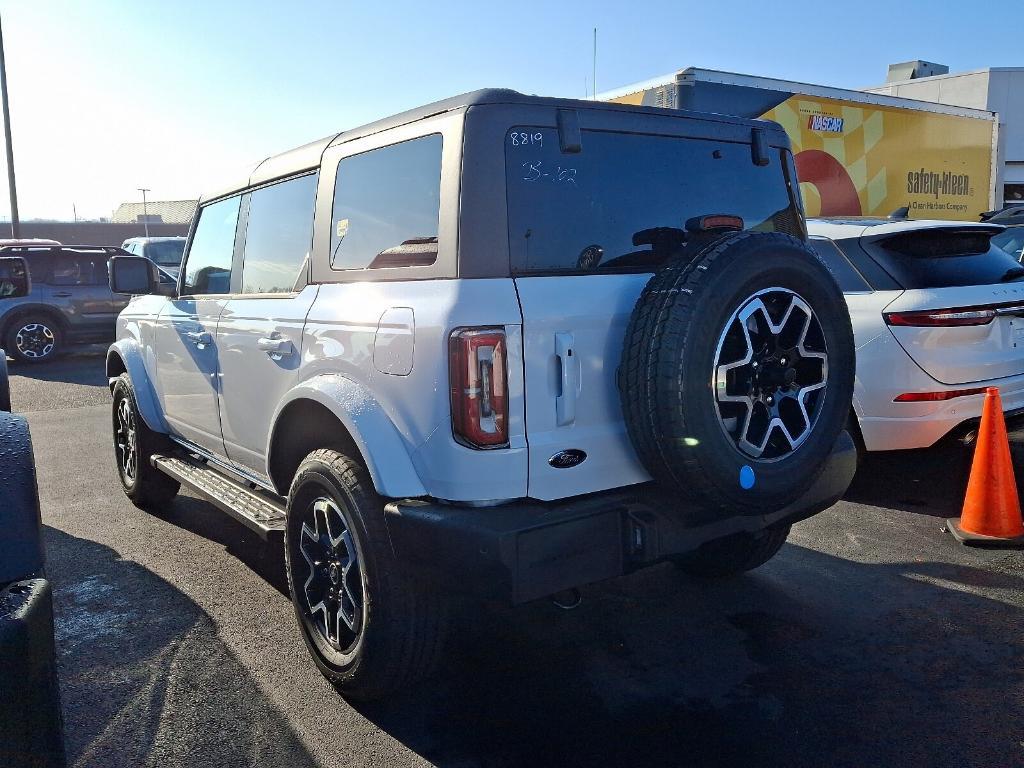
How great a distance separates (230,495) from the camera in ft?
13.0

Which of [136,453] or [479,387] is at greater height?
[479,387]

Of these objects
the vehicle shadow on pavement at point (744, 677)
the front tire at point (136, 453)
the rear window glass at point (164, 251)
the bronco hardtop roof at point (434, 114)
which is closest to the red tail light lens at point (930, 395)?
the vehicle shadow on pavement at point (744, 677)

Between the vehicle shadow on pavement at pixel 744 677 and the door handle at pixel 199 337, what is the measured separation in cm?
186

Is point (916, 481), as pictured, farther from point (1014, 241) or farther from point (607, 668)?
point (1014, 241)

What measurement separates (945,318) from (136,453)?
15.9 feet

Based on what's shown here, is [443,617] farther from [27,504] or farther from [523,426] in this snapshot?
[27,504]

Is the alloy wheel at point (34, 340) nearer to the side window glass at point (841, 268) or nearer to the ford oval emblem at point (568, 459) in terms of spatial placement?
the side window glass at point (841, 268)

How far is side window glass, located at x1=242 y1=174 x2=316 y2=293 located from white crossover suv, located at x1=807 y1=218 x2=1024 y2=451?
10.2 ft

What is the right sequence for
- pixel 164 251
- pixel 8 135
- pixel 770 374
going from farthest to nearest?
pixel 8 135 < pixel 164 251 < pixel 770 374

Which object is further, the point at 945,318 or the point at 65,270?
the point at 65,270

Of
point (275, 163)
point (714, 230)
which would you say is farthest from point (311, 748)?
point (275, 163)

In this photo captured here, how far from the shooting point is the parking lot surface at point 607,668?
2689 millimetres

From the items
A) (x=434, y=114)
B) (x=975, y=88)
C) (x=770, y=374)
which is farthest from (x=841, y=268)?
(x=975, y=88)

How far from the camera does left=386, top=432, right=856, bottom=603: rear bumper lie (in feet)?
7.98
